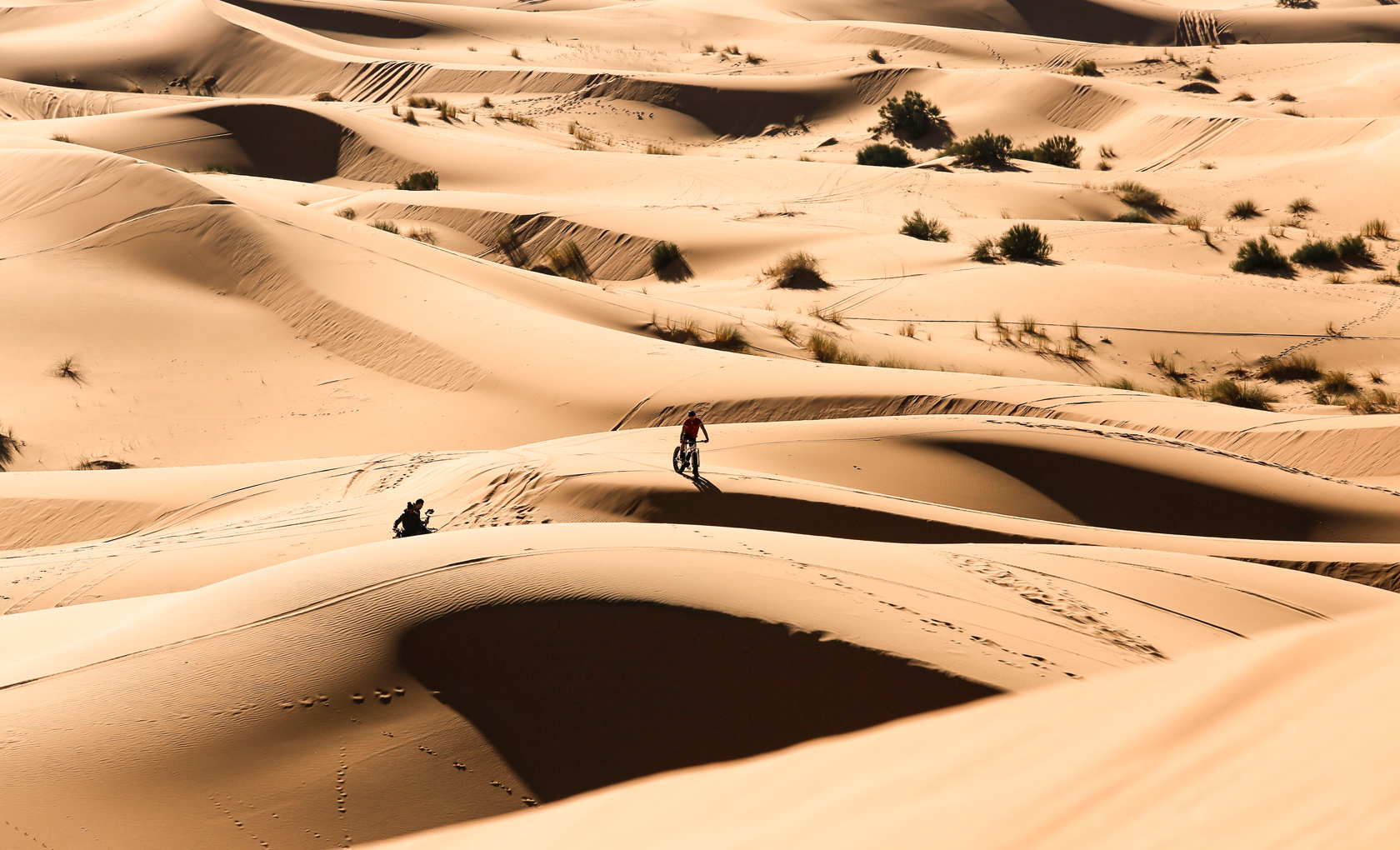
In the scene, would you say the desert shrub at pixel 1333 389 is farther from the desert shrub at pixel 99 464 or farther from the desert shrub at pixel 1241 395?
the desert shrub at pixel 99 464

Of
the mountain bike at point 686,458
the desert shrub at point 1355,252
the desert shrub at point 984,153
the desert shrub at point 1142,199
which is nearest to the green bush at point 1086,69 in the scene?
the desert shrub at point 984,153

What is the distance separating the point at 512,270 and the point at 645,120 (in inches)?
704

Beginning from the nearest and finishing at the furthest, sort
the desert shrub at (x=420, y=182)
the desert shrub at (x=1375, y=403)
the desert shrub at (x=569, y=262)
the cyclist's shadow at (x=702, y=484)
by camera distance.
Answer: the cyclist's shadow at (x=702, y=484), the desert shrub at (x=1375, y=403), the desert shrub at (x=569, y=262), the desert shrub at (x=420, y=182)

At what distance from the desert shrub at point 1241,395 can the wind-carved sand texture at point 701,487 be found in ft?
0.32

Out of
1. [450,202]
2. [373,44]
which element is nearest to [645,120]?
[450,202]

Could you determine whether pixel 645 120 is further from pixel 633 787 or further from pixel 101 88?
pixel 633 787

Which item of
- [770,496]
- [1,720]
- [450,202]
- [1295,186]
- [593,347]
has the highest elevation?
[1295,186]

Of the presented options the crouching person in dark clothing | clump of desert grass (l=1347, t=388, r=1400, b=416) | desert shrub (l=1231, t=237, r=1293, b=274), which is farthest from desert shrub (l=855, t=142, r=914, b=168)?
the crouching person in dark clothing

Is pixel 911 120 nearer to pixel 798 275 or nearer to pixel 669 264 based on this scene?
pixel 669 264

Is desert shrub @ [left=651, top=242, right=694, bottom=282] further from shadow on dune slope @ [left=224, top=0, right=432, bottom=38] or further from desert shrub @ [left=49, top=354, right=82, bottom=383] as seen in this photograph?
shadow on dune slope @ [left=224, top=0, right=432, bottom=38]

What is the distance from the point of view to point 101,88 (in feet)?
112

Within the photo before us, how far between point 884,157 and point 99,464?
843 inches

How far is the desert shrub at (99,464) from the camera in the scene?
32.3ft

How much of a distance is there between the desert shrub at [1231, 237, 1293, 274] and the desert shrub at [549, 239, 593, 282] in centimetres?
1123
